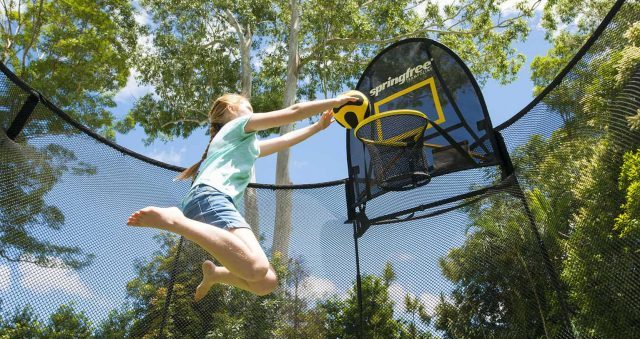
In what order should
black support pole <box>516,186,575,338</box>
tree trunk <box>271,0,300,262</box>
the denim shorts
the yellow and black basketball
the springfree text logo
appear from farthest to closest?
tree trunk <box>271,0,300,262</box>
the springfree text logo
the yellow and black basketball
black support pole <box>516,186,575,338</box>
the denim shorts

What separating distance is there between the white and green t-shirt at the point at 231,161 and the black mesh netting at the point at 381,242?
4.04 feet

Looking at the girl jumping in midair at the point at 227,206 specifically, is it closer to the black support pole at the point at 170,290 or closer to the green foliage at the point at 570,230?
the black support pole at the point at 170,290

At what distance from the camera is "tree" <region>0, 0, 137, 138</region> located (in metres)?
9.05

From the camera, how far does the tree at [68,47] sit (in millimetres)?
9047

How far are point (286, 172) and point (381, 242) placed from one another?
5.33m

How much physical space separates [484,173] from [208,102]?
28.0ft

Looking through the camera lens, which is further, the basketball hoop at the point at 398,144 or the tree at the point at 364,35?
the tree at the point at 364,35

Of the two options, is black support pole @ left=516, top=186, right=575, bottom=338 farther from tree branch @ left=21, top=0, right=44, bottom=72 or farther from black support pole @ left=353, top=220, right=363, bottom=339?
tree branch @ left=21, top=0, right=44, bottom=72

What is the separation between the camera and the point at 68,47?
9227 mm

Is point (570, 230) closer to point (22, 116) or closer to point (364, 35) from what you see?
point (22, 116)

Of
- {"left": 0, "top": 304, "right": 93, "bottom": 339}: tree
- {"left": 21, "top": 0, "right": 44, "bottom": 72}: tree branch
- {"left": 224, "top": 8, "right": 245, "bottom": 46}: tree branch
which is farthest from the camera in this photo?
{"left": 224, "top": 8, "right": 245, "bottom": 46}: tree branch

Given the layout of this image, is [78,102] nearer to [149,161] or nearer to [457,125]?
[149,161]

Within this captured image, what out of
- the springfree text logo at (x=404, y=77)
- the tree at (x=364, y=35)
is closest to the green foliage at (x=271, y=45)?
the tree at (x=364, y=35)

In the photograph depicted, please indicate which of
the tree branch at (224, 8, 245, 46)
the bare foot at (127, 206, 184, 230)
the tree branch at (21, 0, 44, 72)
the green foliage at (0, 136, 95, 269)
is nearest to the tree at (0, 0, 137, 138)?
the tree branch at (21, 0, 44, 72)
